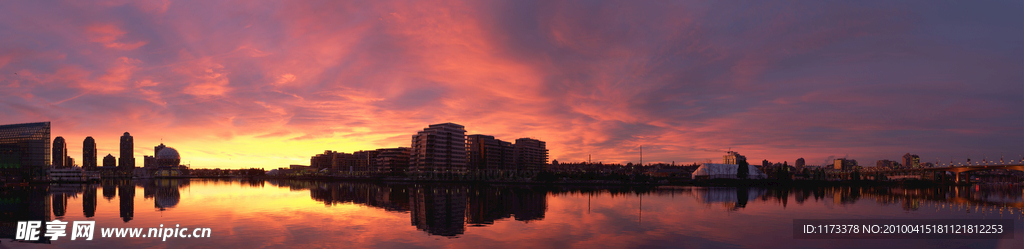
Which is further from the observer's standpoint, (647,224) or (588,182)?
(588,182)

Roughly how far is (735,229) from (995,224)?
1187 inches

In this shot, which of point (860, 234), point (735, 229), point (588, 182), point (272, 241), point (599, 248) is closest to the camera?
point (599, 248)

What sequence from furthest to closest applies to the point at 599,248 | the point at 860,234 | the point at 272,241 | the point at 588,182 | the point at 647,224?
the point at 588,182, the point at 647,224, the point at 860,234, the point at 272,241, the point at 599,248

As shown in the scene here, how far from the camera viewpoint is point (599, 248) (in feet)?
113

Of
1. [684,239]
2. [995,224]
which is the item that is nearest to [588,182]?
[995,224]

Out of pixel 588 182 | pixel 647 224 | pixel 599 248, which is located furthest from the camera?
pixel 588 182

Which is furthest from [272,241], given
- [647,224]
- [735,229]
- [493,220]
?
[735,229]

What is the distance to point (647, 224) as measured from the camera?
49438 millimetres

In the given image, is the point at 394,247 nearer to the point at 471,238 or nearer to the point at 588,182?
the point at 471,238

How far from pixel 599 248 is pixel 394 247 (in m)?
13.5

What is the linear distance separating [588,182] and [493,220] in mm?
132408

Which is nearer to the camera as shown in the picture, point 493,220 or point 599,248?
point 599,248

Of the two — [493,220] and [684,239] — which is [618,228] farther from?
[493,220]

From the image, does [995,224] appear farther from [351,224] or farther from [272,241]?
[272,241]
